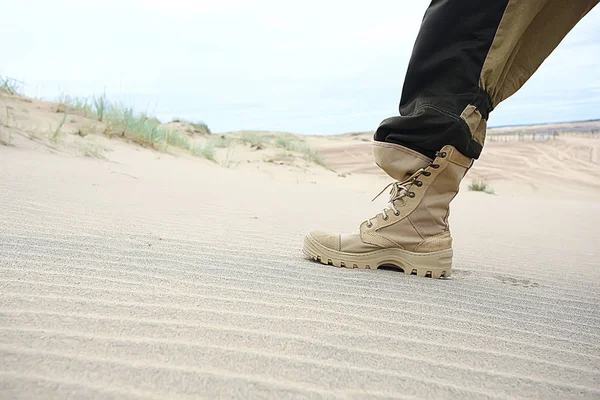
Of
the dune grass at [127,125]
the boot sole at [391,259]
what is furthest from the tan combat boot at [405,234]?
the dune grass at [127,125]

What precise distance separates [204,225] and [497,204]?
3737 mm

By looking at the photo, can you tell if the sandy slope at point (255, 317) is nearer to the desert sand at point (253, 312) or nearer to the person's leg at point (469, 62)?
the desert sand at point (253, 312)

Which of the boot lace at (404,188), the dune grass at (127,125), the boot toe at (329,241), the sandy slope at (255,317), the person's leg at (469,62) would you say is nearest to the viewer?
the sandy slope at (255,317)

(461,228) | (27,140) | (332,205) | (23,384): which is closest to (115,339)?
(23,384)

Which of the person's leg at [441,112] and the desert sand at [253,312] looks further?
the person's leg at [441,112]

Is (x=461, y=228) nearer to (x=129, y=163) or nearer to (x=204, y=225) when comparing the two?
(x=204, y=225)

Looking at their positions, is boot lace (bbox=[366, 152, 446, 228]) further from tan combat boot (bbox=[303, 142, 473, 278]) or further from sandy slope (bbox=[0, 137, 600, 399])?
sandy slope (bbox=[0, 137, 600, 399])

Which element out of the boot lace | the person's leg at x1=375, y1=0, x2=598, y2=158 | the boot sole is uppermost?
the person's leg at x1=375, y1=0, x2=598, y2=158

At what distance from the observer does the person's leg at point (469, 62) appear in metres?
1.43

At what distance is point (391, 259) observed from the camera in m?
1.72

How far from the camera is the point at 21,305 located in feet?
A: 3.38

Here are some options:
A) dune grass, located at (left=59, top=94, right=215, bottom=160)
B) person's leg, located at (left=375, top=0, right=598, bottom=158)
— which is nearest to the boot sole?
person's leg, located at (left=375, top=0, right=598, bottom=158)

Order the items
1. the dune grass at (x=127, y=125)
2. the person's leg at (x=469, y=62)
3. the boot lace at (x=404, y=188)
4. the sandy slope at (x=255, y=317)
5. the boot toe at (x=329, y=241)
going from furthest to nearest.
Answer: the dune grass at (x=127, y=125), the boot toe at (x=329, y=241), the boot lace at (x=404, y=188), the person's leg at (x=469, y=62), the sandy slope at (x=255, y=317)

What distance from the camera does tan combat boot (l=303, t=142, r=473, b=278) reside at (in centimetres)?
163
